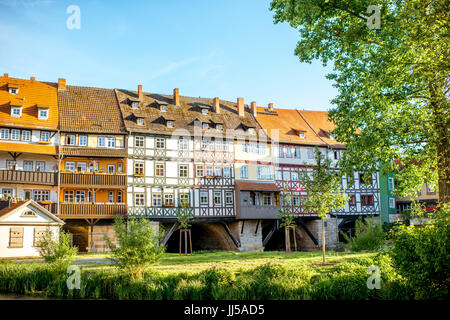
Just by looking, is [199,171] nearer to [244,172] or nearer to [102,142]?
[244,172]

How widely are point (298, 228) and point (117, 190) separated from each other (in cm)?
1438

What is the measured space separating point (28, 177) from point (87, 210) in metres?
3.75

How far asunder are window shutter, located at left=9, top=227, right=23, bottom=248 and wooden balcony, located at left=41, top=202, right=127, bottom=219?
2.19 m

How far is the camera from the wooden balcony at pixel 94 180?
26.2m

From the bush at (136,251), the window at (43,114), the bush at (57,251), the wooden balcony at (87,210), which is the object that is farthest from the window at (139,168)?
the bush at (136,251)

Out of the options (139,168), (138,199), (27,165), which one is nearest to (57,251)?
(27,165)

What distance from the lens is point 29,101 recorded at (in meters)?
27.9

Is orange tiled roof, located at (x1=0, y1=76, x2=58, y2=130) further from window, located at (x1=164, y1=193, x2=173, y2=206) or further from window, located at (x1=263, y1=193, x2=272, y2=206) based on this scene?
window, located at (x1=263, y1=193, x2=272, y2=206)

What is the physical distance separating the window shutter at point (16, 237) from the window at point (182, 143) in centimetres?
1118

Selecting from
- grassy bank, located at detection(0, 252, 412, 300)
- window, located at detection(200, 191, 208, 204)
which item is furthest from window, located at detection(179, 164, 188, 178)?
grassy bank, located at detection(0, 252, 412, 300)

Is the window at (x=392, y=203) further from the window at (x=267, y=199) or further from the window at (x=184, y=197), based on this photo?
the window at (x=184, y=197)
